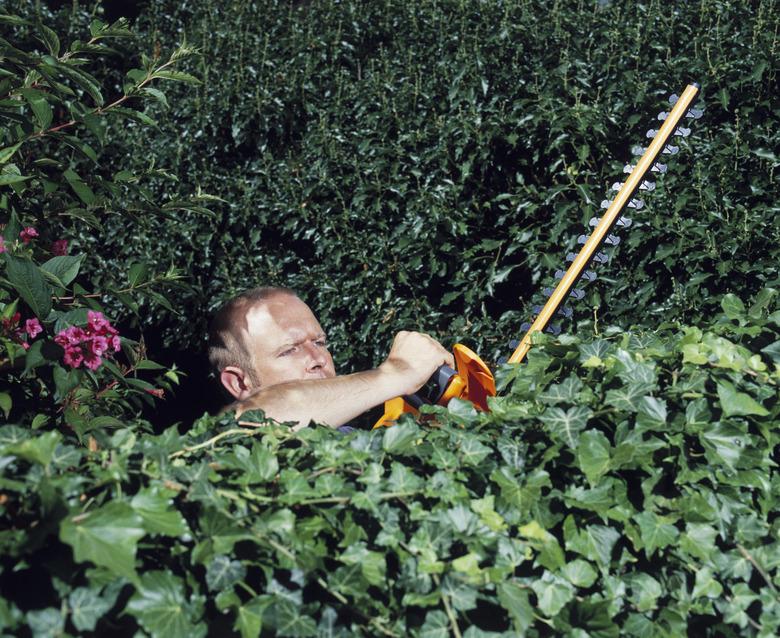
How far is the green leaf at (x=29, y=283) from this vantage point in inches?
75.2

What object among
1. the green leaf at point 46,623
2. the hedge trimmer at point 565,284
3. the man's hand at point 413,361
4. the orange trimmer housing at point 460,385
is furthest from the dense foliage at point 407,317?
the man's hand at point 413,361

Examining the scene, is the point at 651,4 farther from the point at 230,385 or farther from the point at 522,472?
the point at 522,472

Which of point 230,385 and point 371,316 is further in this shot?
point 371,316

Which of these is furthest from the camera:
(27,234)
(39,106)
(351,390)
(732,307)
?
(351,390)

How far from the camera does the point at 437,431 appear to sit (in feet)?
5.37

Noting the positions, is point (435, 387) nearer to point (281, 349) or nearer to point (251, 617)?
point (281, 349)

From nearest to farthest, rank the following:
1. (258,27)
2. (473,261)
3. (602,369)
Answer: (602,369) < (473,261) < (258,27)

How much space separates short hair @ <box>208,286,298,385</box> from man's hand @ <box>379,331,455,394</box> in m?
0.62

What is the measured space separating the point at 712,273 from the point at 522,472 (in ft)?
6.76

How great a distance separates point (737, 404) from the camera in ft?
5.10

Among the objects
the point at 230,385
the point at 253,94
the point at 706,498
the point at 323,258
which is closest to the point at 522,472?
the point at 706,498

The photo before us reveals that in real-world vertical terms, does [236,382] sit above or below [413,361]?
below

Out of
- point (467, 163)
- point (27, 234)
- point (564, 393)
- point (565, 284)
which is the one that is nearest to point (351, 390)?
point (565, 284)

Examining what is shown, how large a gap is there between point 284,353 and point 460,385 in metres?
0.74
